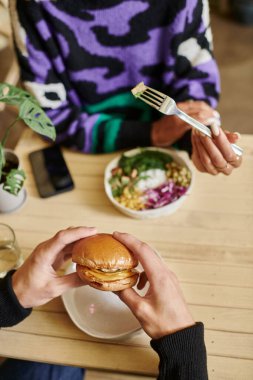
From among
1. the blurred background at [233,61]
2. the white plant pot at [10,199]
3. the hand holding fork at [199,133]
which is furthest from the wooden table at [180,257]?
the blurred background at [233,61]

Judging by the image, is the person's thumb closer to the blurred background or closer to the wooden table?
the wooden table

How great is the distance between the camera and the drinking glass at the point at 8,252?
1053 millimetres

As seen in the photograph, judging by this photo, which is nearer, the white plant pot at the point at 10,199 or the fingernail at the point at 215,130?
the fingernail at the point at 215,130

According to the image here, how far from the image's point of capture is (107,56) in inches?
51.6

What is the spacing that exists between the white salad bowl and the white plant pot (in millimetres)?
242

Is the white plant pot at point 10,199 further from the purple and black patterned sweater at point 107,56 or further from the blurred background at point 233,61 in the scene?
the blurred background at point 233,61

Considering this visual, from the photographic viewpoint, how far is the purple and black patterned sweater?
120 cm

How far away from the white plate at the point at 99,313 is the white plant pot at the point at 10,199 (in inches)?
10.5

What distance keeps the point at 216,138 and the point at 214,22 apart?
2.51m

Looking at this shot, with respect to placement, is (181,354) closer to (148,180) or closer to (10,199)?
(148,180)

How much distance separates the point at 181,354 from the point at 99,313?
0.23m

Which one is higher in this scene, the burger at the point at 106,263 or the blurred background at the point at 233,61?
the burger at the point at 106,263

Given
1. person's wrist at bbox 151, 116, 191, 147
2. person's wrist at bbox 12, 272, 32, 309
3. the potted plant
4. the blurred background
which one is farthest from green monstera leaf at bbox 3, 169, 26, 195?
the blurred background

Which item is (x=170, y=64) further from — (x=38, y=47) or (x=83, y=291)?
(x=83, y=291)
